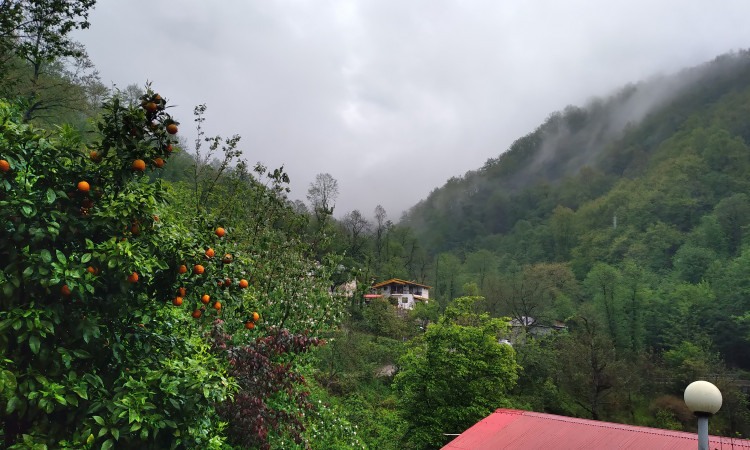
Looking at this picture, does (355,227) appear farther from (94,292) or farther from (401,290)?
(94,292)

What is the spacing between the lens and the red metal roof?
28.4 feet

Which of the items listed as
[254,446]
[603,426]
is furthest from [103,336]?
[603,426]

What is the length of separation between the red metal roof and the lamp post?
533 centimetres

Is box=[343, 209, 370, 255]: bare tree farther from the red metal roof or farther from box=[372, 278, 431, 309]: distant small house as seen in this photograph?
the red metal roof

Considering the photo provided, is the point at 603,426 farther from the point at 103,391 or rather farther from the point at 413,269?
the point at 413,269

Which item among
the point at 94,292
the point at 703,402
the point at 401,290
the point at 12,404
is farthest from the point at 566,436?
the point at 401,290

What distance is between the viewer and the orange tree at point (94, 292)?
298 centimetres

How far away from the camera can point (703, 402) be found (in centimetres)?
330

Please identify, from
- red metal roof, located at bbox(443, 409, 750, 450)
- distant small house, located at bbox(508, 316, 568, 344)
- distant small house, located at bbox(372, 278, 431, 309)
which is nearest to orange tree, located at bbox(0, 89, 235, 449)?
red metal roof, located at bbox(443, 409, 750, 450)

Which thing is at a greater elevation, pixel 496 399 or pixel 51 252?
pixel 51 252

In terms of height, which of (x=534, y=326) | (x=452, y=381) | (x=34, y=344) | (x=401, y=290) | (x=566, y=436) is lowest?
(x=452, y=381)

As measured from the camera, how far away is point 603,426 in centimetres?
984

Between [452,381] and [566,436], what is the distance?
28.1 feet

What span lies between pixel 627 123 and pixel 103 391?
115 metres
